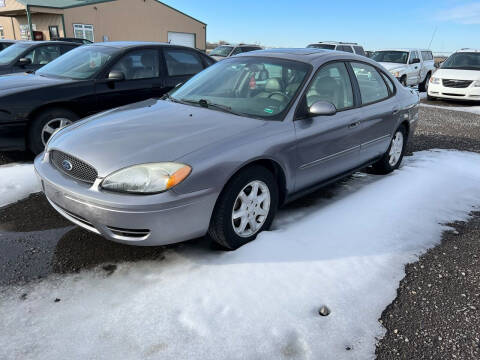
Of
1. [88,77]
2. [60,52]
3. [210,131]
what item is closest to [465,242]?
[210,131]

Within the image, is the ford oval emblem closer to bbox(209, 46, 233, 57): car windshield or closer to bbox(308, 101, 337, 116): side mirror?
bbox(308, 101, 337, 116): side mirror

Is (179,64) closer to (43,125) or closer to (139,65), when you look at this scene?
(139,65)

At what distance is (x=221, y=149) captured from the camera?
268 centimetres

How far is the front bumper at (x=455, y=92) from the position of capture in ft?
37.4

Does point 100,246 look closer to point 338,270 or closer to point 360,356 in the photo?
point 338,270

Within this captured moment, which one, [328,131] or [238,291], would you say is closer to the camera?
[238,291]

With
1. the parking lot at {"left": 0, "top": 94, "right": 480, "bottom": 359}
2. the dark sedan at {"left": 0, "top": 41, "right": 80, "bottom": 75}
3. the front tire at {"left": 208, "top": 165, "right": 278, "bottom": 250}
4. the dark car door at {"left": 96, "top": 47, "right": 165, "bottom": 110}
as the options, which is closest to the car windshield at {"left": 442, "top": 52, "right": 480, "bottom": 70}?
the dark car door at {"left": 96, "top": 47, "right": 165, "bottom": 110}

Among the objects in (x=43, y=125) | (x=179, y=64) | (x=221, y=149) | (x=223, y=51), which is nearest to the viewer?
(x=221, y=149)

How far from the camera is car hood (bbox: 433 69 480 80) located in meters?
11.5

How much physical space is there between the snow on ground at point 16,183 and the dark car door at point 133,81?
1311 millimetres

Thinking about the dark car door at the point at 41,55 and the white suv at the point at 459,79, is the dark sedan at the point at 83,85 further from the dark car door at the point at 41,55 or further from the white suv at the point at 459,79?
the white suv at the point at 459,79

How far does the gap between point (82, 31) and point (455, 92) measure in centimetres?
2437

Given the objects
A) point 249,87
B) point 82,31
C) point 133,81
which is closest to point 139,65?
point 133,81

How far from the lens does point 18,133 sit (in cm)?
470
